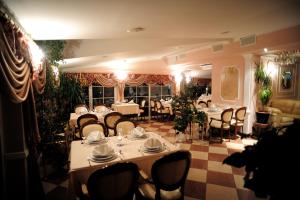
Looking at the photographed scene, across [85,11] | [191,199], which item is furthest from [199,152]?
[85,11]

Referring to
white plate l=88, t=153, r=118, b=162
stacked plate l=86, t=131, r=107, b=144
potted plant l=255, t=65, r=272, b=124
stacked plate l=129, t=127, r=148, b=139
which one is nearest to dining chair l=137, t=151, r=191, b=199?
white plate l=88, t=153, r=118, b=162

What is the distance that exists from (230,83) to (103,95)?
5.14 m

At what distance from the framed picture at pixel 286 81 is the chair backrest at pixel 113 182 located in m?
6.71

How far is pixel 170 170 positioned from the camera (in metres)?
1.93

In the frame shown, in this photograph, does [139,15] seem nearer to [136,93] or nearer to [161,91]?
[136,93]

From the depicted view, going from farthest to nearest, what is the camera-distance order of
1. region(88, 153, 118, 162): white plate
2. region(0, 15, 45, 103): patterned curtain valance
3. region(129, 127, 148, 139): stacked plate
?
1. region(129, 127, 148, 139): stacked plate
2. region(88, 153, 118, 162): white plate
3. region(0, 15, 45, 103): patterned curtain valance

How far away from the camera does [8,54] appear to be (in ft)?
5.17

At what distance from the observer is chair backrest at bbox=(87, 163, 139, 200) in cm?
164

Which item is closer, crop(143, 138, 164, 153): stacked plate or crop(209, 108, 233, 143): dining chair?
crop(143, 138, 164, 153): stacked plate

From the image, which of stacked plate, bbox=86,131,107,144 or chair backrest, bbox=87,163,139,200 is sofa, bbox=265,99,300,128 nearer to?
stacked plate, bbox=86,131,107,144

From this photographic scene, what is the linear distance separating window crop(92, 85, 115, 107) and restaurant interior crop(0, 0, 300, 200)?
2.42 metres

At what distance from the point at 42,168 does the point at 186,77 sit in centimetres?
844

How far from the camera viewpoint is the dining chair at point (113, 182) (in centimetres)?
164

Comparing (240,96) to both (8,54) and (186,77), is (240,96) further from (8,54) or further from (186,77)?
(8,54)
